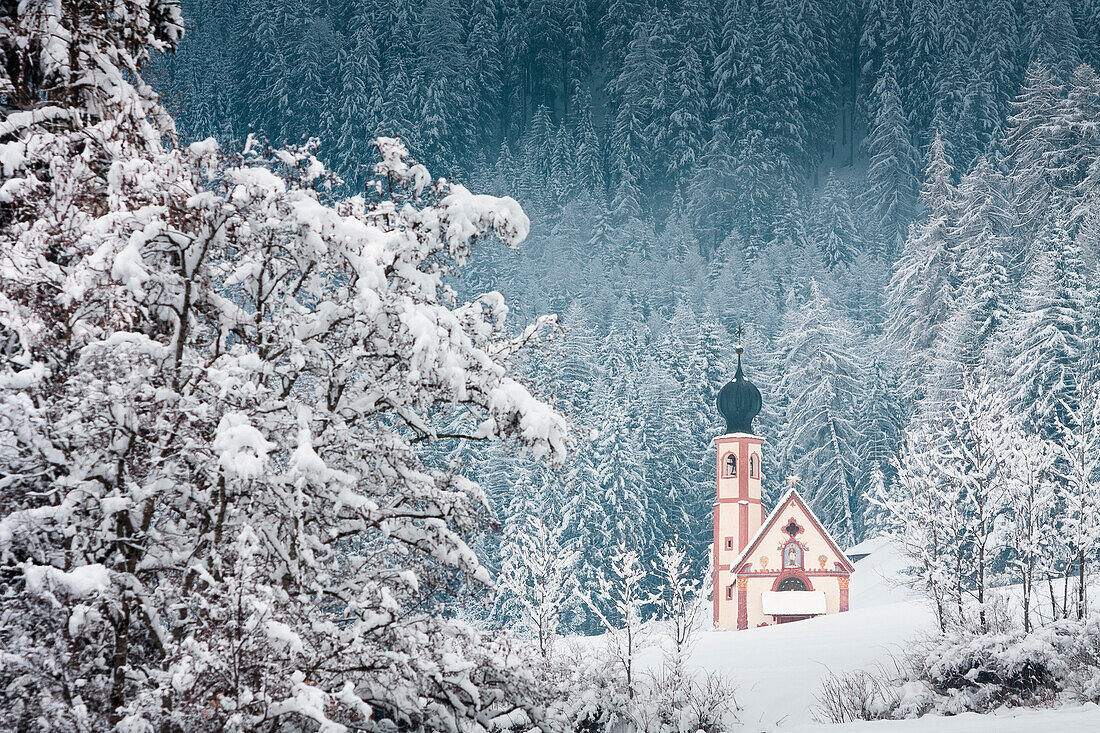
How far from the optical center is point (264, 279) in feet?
30.4

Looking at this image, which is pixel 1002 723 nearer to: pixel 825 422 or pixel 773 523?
pixel 773 523

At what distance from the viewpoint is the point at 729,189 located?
12525 cm

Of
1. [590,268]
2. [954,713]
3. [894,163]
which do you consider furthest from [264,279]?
[894,163]

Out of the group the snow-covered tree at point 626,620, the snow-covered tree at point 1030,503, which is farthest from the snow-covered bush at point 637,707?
the snow-covered tree at point 1030,503

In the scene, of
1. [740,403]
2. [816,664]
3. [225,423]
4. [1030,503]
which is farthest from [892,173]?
[225,423]

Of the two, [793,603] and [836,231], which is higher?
[836,231]

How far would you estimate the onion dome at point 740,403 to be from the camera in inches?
1759

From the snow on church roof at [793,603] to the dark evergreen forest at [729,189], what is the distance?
Result: 23.6 feet

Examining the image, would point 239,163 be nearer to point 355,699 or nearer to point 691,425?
point 355,699

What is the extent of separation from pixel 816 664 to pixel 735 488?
22.9m

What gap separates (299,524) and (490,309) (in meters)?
2.77

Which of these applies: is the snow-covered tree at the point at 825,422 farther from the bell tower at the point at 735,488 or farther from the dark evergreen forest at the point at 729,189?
the bell tower at the point at 735,488

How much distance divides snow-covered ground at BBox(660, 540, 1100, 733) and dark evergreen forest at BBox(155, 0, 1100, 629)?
3986 mm

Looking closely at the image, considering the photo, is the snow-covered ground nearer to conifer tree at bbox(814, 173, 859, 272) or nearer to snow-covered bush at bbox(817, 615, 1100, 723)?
snow-covered bush at bbox(817, 615, 1100, 723)
